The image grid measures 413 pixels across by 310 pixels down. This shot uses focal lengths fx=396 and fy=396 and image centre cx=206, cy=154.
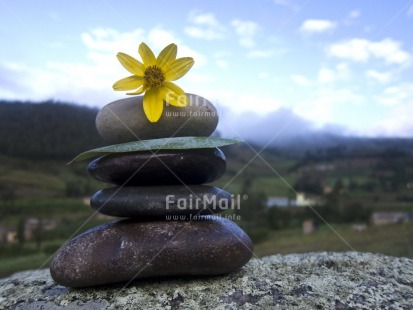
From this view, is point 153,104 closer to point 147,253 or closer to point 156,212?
point 156,212

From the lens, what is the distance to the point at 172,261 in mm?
2885

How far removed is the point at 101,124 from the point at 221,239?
56.3 inches

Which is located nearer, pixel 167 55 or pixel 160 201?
pixel 160 201

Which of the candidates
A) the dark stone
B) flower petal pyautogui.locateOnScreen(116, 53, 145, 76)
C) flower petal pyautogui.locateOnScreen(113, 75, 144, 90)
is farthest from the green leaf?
flower petal pyautogui.locateOnScreen(116, 53, 145, 76)

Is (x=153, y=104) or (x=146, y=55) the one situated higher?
(x=146, y=55)

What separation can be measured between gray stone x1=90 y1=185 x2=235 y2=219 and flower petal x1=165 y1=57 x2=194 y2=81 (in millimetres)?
887

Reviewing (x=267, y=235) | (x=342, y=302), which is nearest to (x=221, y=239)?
(x=342, y=302)

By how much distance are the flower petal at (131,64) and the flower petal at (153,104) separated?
0.17m

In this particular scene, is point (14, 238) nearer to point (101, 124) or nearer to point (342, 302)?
point (101, 124)

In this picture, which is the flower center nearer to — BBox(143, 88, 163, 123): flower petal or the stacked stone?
BBox(143, 88, 163, 123): flower petal

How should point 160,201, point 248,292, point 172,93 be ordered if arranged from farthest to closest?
point 172,93 → point 160,201 → point 248,292

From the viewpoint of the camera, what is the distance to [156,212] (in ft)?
9.96

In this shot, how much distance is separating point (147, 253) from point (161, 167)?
0.65 meters

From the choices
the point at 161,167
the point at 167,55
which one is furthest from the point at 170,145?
the point at 167,55
